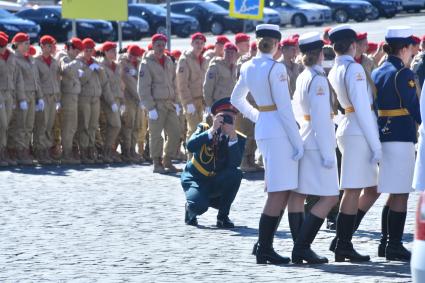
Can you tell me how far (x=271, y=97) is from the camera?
11180 millimetres

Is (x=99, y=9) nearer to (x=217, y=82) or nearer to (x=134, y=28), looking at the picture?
(x=217, y=82)

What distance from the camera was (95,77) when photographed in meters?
21.2

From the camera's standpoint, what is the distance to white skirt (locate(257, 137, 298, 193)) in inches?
437

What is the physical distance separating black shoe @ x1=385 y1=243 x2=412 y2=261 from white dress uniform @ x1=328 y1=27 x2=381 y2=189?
0.54 meters

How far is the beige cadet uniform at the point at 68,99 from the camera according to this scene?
68.5 ft

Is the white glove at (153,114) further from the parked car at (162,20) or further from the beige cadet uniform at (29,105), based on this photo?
the parked car at (162,20)

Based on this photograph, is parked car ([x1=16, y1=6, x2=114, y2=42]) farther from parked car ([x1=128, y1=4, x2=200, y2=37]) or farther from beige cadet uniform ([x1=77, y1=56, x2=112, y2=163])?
beige cadet uniform ([x1=77, y1=56, x2=112, y2=163])

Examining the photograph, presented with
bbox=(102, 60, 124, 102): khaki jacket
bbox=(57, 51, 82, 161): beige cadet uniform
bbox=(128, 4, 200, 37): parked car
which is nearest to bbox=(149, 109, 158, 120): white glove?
bbox=(57, 51, 82, 161): beige cadet uniform

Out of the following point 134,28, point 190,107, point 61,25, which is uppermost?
point 190,107

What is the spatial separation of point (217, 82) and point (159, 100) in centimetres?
96

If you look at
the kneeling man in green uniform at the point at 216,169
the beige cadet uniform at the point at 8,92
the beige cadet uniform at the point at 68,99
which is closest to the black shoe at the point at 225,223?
the kneeling man in green uniform at the point at 216,169

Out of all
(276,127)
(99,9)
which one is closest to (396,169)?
(276,127)

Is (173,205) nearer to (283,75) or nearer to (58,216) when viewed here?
(58,216)

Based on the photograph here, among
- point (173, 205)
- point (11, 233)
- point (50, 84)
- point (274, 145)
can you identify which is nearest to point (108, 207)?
point (173, 205)
